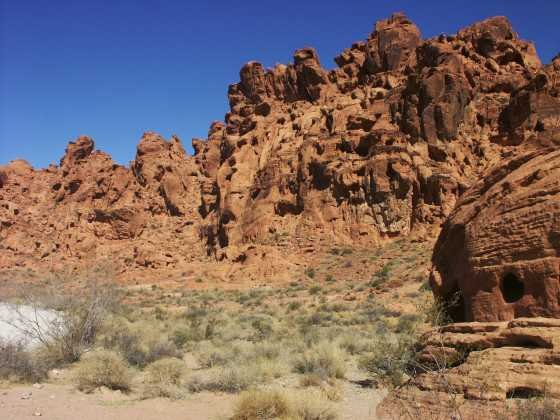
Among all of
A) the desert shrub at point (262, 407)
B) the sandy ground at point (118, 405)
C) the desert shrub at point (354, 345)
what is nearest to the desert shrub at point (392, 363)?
the sandy ground at point (118, 405)

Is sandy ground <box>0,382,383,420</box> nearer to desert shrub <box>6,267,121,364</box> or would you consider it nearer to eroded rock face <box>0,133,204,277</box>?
desert shrub <box>6,267,121,364</box>

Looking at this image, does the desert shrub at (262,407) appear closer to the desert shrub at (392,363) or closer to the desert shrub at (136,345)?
the desert shrub at (392,363)

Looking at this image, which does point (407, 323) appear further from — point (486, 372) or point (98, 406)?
point (98, 406)

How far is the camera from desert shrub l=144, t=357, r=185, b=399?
9.37 meters

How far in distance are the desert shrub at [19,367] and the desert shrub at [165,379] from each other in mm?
2216

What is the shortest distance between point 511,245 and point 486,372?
2203 millimetres

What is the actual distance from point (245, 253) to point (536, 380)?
37.9 meters

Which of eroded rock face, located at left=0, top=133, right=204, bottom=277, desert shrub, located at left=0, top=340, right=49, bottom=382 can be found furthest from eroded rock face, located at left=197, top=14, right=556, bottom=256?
desert shrub, located at left=0, top=340, right=49, bottom=382

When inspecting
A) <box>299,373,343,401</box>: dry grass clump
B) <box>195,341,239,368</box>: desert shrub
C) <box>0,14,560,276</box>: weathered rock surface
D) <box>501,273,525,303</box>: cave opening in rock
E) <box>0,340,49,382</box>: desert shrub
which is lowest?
<box>299,373,343,401</box>: dry grass clump

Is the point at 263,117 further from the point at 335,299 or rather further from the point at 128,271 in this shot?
the point at 335,299

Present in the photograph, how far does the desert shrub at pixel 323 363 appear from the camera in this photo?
10.9 m

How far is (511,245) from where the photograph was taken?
7809 millimetres

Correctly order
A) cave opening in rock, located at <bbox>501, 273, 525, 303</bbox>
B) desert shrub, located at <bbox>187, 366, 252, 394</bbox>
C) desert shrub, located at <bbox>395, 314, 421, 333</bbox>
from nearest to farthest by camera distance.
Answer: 1. cave opening in rock, located at <bbox>501, 273, 525, 303</bbox>
2. desert shrub, located at <bbox>187, 366, 252, 394</bbox>
3. desert shrub, located at <bbox>395, 314, 421, 333</bbox>

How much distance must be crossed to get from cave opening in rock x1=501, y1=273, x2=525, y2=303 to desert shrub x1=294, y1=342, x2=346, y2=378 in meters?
4.20
